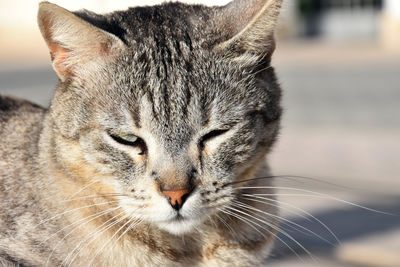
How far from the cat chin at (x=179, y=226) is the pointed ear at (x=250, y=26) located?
0.76 meters

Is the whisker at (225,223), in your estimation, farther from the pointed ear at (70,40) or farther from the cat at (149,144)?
the pointed ear at (70,40)

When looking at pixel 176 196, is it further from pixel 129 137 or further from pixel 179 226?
pixel 129 137

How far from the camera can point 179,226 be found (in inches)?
112

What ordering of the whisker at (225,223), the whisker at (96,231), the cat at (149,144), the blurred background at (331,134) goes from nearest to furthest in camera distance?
the cat at (149,144)
the whisker at (96,231)
the whisker at (225,223)
the blurred background at (331,134)

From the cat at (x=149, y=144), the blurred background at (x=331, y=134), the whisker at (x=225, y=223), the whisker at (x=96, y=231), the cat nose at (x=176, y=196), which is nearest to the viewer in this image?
the cat nose at (x=176, y=196)

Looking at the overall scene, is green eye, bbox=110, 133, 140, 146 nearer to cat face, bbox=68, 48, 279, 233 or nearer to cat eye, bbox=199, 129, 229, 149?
cat face, bbox=68, 48, 279, 233

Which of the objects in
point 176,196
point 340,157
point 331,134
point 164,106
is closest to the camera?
point 176,196

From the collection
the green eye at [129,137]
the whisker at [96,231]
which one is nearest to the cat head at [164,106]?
the green eye at [129,137]

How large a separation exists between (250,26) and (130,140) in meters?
0.71

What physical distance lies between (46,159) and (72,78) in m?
0.41

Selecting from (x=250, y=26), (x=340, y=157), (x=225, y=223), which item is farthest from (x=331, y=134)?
(x=250, y=26)

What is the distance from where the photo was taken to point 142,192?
279cm

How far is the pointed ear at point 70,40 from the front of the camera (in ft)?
9.30

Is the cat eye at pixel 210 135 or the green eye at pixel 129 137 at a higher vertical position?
the green eye at pixel 129 137
